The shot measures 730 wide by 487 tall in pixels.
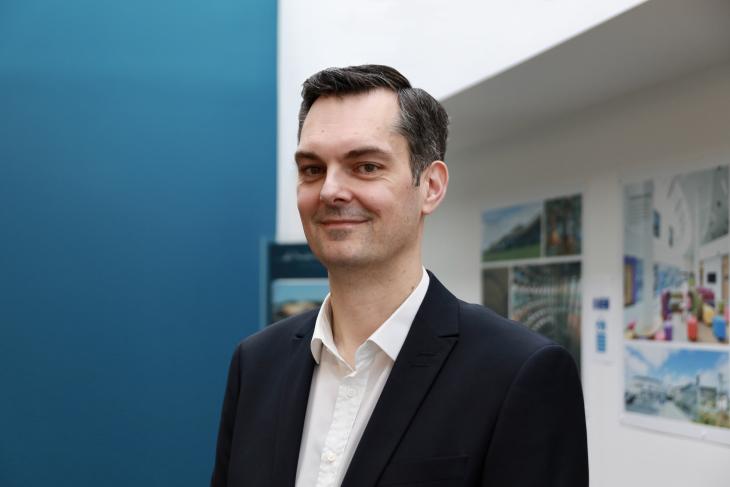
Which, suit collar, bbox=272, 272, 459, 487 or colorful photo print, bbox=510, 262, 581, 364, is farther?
colorful photo print, bbox=510, 262, 581, 364

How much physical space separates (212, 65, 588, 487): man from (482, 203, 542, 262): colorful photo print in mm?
4255

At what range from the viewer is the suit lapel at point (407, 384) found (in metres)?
1.37

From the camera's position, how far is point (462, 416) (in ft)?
4.45

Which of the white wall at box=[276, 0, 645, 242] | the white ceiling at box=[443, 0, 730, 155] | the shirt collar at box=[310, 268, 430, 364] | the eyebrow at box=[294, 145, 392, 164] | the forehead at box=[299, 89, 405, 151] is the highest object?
the white wall at box=[276, 0, 645, 242]

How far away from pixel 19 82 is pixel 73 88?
0.37 meters

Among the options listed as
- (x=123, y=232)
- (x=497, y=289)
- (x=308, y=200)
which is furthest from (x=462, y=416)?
(x=123, y=232)

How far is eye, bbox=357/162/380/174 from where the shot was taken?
1.46m

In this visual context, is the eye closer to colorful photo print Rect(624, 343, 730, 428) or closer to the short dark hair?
the short dark hair

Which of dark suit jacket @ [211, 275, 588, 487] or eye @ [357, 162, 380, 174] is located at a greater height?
eye @ [357, 162, 380, 174]

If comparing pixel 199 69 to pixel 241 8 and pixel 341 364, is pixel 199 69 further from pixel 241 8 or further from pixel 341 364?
pixel 341 364

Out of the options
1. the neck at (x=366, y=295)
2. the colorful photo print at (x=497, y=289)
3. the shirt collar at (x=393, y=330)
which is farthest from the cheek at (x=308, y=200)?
the colorful photo print at (x=497, y=289)

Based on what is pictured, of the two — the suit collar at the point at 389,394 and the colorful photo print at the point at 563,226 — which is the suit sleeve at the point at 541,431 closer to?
the suit collar at the point at 389,394

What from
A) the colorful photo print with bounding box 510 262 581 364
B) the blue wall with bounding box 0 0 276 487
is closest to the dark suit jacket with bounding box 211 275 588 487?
the colorful photo print with bounding box 510 262 581 364

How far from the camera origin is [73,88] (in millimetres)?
6508
